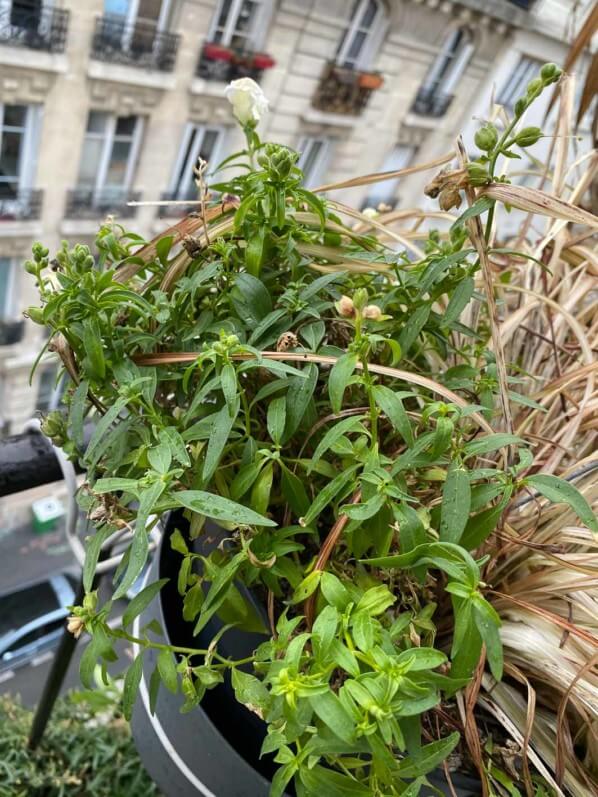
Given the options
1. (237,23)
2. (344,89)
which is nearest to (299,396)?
(237,23)

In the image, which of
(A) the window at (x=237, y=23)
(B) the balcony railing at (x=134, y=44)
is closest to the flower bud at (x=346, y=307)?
(B) the balcony railing at (x=134, y=44)

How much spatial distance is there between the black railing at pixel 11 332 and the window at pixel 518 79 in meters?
3.93

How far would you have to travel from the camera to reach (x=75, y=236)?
3633 millimetres

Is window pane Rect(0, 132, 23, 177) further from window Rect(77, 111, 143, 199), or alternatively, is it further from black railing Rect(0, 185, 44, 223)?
window Rect(77, 111, 143, 199)

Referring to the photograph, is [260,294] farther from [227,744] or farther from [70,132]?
[70,132]

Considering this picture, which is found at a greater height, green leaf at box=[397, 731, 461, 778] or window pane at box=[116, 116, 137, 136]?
green leaf at box=[397, 731, 461, 778]

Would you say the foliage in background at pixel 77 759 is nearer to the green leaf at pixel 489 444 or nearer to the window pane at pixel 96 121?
the green leaf at pixel 489 444

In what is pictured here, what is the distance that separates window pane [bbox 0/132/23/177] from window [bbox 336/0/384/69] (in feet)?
7.02

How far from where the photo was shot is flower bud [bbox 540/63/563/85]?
0.37 m

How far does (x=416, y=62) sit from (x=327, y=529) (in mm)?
4816

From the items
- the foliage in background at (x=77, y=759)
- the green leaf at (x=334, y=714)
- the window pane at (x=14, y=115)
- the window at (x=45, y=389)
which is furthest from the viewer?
the window at (x=45, y=389)

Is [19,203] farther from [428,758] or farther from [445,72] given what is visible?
[428,758]

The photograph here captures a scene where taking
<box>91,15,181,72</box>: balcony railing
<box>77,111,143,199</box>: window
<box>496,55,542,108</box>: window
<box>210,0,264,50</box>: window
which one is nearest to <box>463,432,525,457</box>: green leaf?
<box>91,15,181,72</box>: balcony railing

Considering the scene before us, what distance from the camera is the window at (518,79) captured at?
5199 mm
